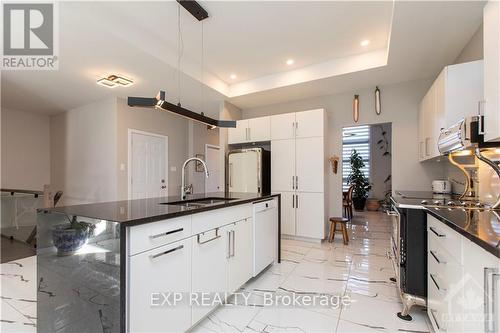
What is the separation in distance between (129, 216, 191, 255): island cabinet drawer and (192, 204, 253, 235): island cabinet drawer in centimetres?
9

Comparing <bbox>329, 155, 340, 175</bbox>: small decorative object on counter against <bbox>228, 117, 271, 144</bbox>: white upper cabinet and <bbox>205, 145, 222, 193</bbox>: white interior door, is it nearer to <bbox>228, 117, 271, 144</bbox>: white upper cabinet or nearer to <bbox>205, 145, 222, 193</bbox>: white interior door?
<bbox>228, 117, 271, 144</bbox>: white upper cabinet

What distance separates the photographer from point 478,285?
0.96 metres

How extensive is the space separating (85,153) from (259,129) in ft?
12.3

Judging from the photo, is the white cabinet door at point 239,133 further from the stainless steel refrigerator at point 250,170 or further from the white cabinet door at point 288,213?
the white cabinet door at point 288,213

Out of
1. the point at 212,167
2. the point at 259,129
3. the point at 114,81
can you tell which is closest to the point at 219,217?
the point at 259,129

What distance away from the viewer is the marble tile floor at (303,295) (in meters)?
1.75

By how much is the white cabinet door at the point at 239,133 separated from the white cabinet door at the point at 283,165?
2.11ft

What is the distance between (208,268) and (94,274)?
2.44 ft

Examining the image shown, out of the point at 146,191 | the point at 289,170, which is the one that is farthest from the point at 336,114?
the point at 146,191

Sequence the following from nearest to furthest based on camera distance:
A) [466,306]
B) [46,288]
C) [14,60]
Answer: [466,306] < [46,288] < [14,60]

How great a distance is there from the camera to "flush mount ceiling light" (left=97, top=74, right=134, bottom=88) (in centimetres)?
360

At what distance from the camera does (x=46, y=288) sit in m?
1.47

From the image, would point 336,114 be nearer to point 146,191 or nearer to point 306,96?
point 306,96

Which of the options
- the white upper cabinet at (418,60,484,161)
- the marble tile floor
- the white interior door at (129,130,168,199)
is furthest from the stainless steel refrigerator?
the white upper cabinet at (418,60,484,161)
